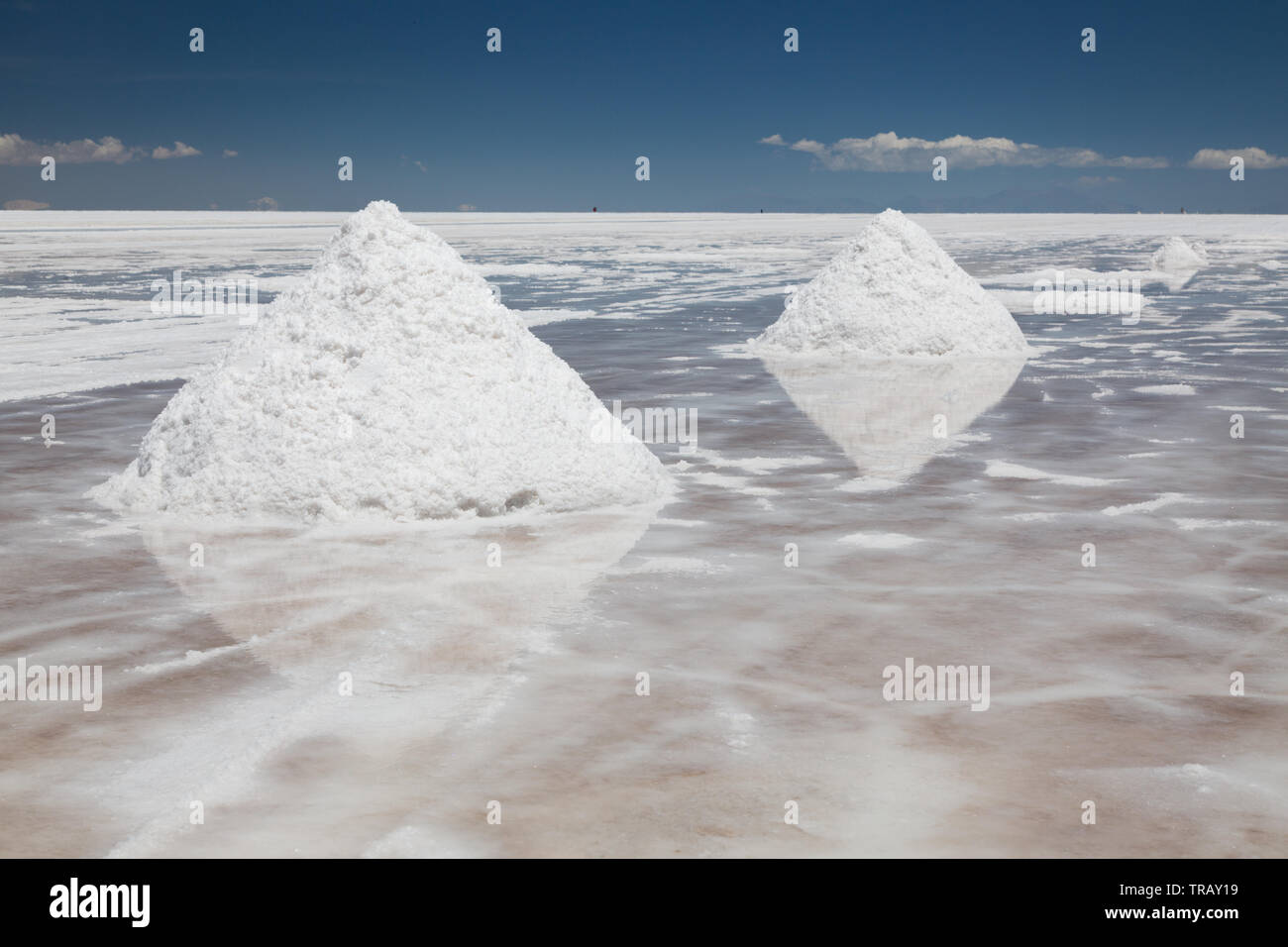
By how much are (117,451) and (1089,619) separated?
20.5 ft

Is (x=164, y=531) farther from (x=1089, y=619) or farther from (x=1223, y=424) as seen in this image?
(x=1223, y=424)

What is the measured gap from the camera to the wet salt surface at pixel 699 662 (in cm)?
327

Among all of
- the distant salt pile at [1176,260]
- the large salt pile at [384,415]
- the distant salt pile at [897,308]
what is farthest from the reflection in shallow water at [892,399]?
the distant salt pile at [1176,260]

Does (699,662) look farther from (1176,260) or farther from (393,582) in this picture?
(1176,260)

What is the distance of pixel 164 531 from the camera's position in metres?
6.25

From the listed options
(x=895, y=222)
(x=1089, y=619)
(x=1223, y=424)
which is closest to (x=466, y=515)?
(x=1089, y=619)

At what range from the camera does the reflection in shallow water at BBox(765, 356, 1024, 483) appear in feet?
27.5

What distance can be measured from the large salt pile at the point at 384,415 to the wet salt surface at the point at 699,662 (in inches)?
9.7

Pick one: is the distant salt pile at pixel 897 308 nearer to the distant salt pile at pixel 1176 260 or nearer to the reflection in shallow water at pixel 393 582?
the reflection in shallow water at pixel 393 582

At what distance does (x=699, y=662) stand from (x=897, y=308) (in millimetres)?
9416

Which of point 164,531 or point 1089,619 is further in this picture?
point 164,531

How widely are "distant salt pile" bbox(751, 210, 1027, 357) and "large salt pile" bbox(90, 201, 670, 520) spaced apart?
6546mm

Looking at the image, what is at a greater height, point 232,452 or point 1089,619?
point 232,452
